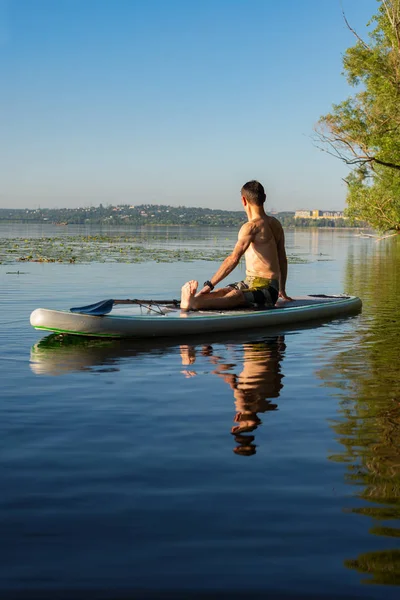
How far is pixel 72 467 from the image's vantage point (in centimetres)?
520

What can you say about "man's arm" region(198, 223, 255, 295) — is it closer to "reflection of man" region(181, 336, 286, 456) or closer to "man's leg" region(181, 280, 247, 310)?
"man's leg" region(181, 280, 247, 310)

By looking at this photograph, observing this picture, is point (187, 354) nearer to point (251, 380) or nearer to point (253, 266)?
point (251, 380)

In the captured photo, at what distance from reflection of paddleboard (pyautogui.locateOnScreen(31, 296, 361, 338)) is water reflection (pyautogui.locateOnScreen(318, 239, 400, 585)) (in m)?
1.26

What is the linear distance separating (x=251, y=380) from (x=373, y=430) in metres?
2.40

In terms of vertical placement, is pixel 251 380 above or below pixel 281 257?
below

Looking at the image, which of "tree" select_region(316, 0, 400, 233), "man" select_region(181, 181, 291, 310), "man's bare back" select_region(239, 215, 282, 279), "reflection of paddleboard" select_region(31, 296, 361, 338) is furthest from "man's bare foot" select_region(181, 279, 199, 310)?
"tree" select_region(316, 0, 400, 233)

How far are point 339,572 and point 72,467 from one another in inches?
87.6

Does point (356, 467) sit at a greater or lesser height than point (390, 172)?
lesser

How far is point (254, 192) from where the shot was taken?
1168 cm

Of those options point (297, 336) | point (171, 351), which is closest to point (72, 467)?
point (171, 351)

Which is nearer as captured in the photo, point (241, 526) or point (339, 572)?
point (339, 572)

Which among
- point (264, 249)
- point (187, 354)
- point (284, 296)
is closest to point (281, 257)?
point (264, 249)

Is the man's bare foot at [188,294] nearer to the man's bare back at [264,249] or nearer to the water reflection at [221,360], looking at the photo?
the water reflection at [221,360]

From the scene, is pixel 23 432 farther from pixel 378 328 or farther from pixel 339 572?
pixel 378 328
